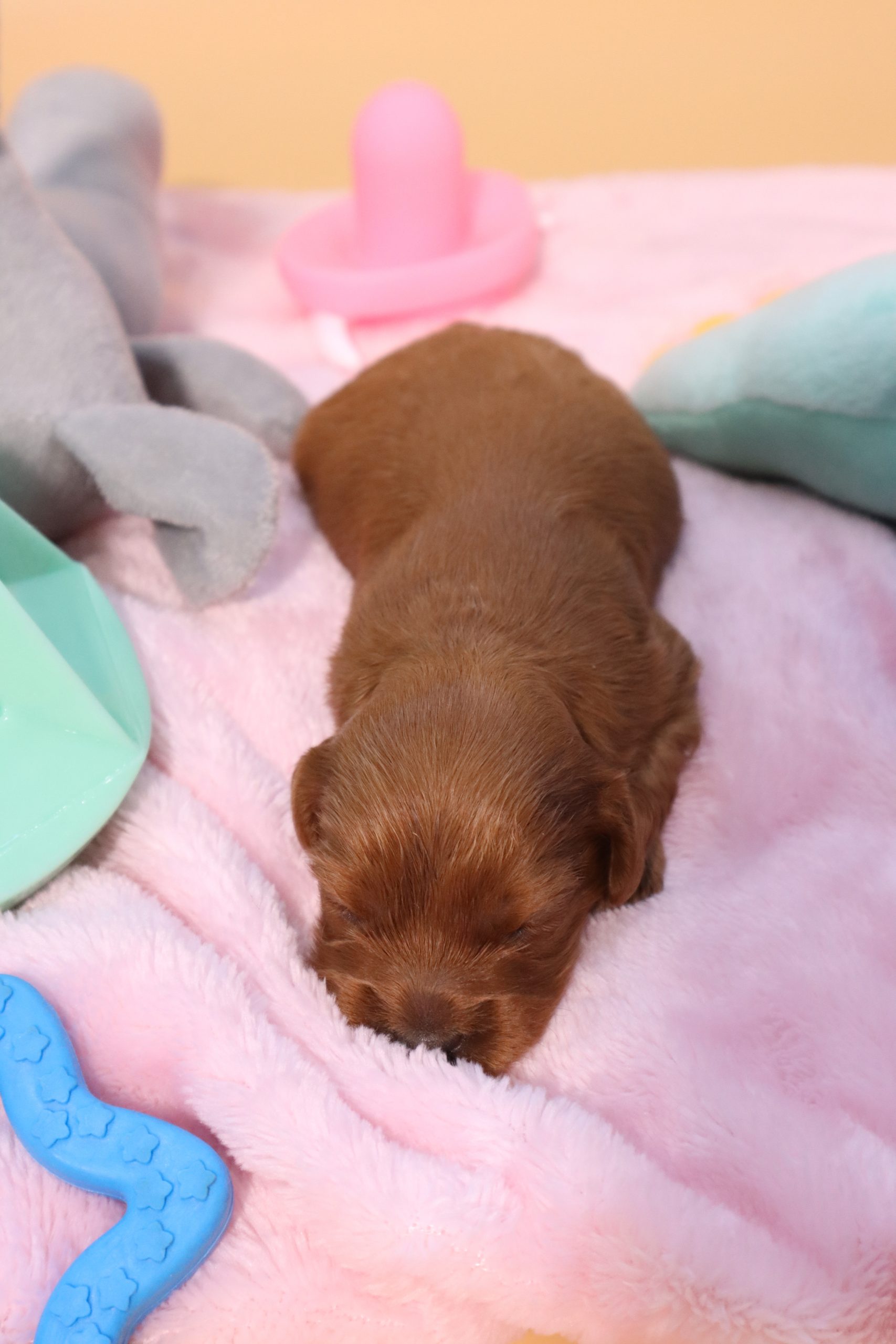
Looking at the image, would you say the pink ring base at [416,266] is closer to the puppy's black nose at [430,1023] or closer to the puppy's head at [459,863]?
the puppy's head at [459,863]

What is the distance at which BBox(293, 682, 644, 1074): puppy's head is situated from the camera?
1646 millimetres

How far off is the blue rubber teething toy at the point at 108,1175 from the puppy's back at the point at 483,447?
3.92 feet

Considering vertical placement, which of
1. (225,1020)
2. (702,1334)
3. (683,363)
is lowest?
(702,1334)

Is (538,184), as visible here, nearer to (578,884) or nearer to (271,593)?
(271,593)

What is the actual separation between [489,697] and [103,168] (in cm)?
251

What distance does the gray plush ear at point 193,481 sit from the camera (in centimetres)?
235

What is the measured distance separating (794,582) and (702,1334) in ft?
5.03

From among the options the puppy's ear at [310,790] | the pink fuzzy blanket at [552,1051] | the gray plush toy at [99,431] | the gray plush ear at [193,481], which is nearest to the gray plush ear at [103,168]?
the gray plush toy at [99,431]

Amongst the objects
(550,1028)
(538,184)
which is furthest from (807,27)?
(550,1028)

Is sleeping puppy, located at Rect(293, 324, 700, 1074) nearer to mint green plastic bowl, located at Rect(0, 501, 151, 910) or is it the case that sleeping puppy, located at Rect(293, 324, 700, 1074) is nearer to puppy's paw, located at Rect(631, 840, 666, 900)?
puppy's paw, located at Rect(631, 840, 666, 900)

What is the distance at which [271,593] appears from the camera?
8.34 feet

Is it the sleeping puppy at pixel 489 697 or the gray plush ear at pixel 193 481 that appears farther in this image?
the gray plush ear at pixel 193 481

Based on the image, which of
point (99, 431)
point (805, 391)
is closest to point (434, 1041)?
point (99, 431)

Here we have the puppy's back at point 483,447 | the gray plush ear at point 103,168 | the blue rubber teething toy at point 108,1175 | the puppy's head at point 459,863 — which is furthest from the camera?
the gray plush ear at point 103,168
